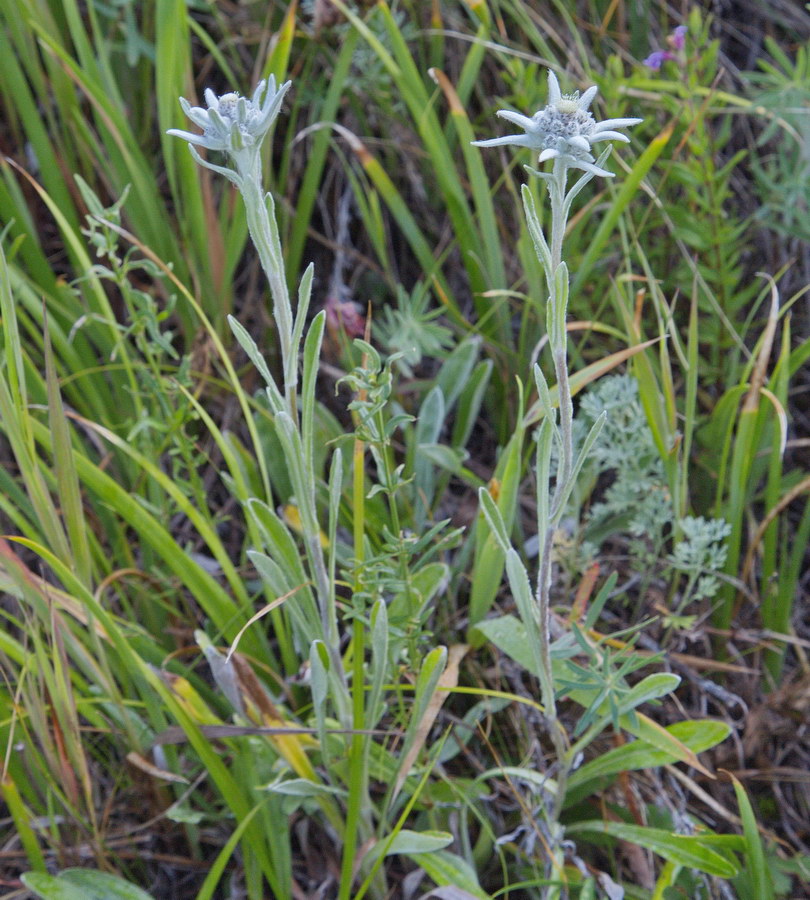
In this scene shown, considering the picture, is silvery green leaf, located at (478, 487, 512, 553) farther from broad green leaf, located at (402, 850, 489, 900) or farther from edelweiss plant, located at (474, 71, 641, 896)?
broad green leaf, located at (402, 850, 489, 900)

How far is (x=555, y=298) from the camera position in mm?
825

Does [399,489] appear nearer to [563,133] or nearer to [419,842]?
[419,842]

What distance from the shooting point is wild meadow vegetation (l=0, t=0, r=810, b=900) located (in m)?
1.13

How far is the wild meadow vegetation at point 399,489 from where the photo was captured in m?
1.13

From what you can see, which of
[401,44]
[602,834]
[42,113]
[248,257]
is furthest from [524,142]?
[42,113]

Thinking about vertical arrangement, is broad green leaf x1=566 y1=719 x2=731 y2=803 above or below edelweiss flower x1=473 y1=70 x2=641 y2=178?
below

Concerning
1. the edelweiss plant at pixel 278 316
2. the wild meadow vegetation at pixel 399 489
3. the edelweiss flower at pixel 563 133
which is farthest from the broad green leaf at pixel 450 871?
the edelweiss flower at pixel 563 133

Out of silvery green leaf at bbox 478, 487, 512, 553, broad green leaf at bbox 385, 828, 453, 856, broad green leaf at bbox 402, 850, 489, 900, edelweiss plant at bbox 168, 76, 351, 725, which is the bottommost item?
broad green leaf at bbox 402, 850, 489, 900

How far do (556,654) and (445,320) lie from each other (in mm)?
933

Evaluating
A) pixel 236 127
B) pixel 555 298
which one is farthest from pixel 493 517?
pixel 236 127

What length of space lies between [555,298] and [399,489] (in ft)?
2.42

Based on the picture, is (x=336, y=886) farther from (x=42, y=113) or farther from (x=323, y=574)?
(x=42, y=113)

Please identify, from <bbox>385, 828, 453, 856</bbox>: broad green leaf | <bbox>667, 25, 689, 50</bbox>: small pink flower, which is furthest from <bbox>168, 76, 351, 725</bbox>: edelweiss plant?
<bbox>667, 25, 689, 50</bbox>: small pink flower

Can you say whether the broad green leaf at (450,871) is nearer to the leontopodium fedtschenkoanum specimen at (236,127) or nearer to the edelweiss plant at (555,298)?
the edelweiss plant at (555,298)
